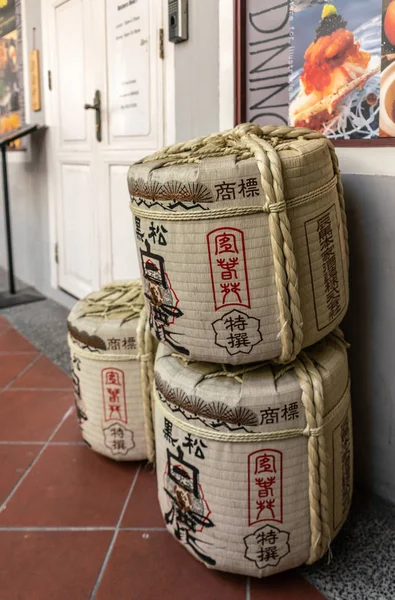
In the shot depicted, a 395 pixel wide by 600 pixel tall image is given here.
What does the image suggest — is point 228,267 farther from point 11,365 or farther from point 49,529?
point 11,365

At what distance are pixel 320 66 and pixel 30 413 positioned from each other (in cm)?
163

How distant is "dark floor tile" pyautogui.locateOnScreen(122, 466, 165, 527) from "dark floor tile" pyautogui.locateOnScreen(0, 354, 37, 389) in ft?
3.38

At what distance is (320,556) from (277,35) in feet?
4.72

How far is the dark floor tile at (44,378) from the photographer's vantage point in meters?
2.52

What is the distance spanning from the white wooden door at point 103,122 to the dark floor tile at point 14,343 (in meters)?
0.43

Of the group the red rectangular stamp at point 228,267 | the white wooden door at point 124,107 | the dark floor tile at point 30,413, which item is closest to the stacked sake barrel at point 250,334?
the red rectangular stamp at point 228,267

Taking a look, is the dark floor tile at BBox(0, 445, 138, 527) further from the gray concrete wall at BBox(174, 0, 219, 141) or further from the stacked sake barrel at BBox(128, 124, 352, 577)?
the gray concrete wall at BBox(174, 0, 219, 141)

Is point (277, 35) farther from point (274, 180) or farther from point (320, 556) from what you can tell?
point (320, 556)

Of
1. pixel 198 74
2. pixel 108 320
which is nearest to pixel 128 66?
pixel 198 74

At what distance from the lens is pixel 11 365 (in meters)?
2.76

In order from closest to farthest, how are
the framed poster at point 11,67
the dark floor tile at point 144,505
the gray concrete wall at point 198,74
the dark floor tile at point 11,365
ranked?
the dark floor tile at point 144,505 < the gray concrete wall at point 198,74 < the dark floor tile at point 11,365 < the framed poster at point 11,67

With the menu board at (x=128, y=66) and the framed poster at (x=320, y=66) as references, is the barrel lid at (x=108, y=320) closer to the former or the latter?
the framed poster at (x=320, y=66)

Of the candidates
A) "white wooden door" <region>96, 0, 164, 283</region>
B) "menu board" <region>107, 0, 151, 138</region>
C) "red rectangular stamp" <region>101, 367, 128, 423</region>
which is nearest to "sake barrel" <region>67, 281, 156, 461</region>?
"red rectangular stamp" <region>101, 367, 128, 423</region>

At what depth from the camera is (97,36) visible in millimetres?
2754
